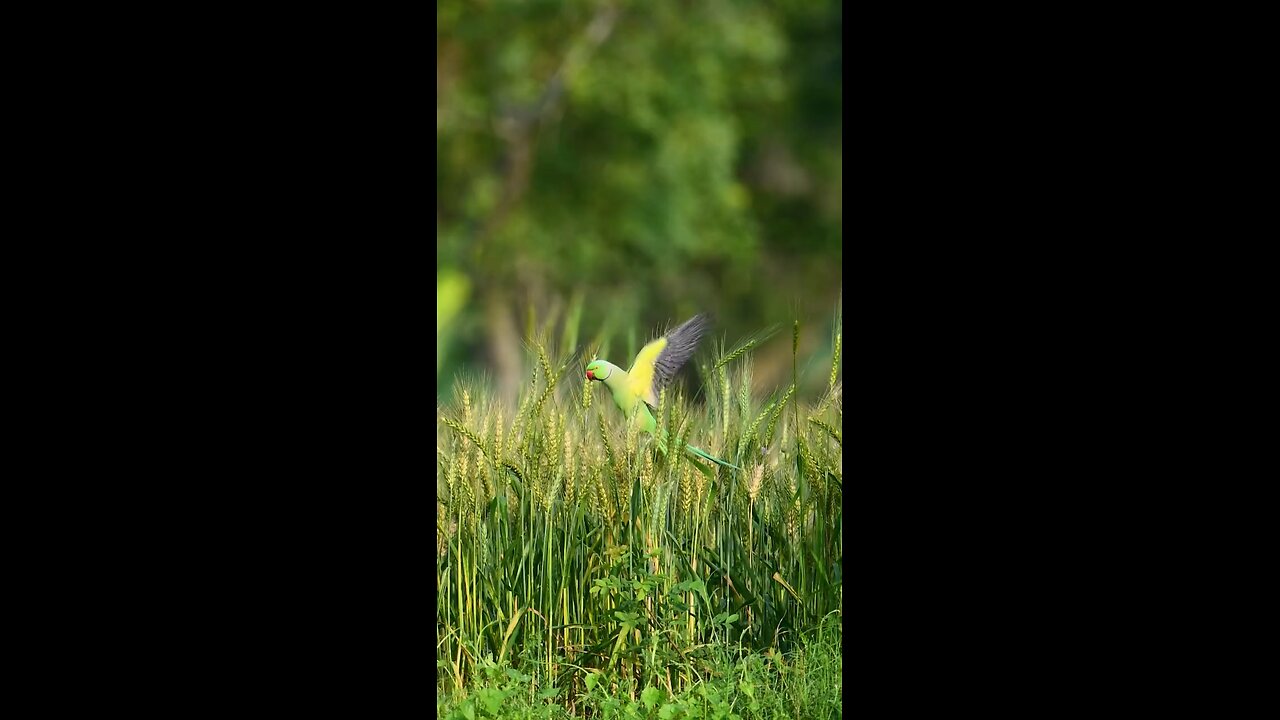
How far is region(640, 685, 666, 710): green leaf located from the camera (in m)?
3.48

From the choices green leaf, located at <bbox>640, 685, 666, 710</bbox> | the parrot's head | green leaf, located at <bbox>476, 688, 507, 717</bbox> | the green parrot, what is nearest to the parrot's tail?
the green parrot

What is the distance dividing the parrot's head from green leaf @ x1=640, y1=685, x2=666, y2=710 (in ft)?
2.64

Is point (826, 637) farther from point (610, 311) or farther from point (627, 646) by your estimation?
point (610, 311)

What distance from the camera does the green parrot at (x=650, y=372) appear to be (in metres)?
3.61

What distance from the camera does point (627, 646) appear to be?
3.52 metres

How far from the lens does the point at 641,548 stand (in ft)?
11.6

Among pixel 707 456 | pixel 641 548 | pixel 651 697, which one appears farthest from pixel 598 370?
pixel 651 697

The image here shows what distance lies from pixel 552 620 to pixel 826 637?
71 cm

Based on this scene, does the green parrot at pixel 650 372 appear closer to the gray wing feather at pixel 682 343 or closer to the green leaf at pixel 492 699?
the gray wing feather at pixel 682 343

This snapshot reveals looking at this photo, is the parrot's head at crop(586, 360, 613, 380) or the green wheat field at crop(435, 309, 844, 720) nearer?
the green wheat field at crop(435, 309, 844, 720)

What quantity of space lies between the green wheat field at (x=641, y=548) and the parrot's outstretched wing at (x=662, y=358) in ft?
0.12

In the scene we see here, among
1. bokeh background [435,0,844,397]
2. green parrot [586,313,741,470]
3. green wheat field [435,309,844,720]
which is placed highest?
bokeh background [435,0,844,397]

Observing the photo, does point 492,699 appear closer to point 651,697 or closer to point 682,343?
point 651,697

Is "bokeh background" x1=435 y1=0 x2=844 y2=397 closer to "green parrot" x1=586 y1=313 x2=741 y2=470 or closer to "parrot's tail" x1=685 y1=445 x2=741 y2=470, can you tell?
"green parrot" x1=586 y1=313 x2=741 y2=470
